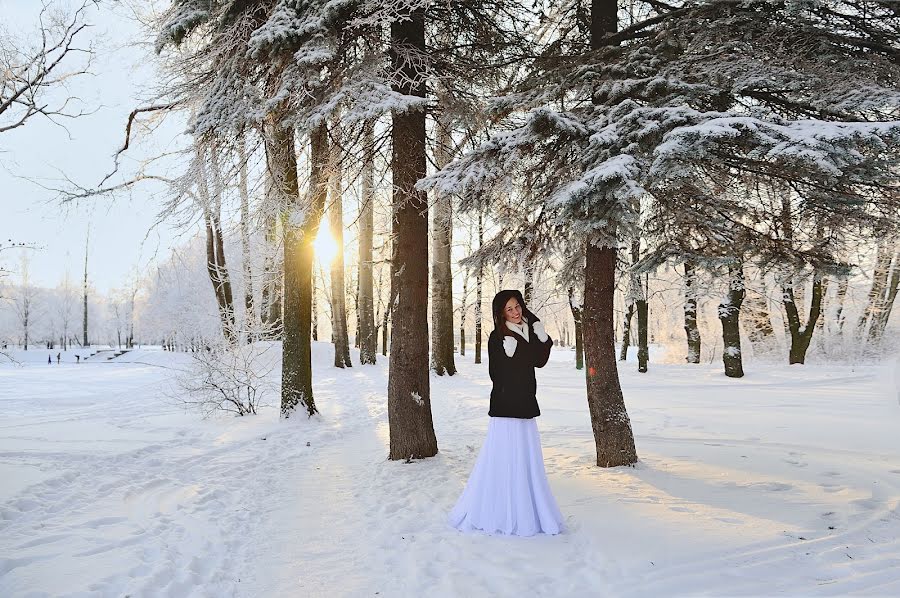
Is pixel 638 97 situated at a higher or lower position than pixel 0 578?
higher

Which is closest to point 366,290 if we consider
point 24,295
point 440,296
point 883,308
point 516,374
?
point 440,296

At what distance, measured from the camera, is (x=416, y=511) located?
15.6ft

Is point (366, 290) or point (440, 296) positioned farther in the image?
point (366, 290)

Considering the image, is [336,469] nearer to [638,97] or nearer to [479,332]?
[638,97]

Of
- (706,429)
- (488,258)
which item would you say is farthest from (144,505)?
(706,429)

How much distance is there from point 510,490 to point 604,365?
7.50 feet

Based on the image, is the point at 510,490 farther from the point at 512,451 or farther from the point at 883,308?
the point at 883,308

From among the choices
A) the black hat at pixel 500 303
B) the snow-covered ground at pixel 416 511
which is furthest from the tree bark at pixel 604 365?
the black hat at pixel 500 303

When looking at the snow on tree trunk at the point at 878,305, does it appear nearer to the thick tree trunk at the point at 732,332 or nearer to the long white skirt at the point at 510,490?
the thick tree trunk at the point at 732,332

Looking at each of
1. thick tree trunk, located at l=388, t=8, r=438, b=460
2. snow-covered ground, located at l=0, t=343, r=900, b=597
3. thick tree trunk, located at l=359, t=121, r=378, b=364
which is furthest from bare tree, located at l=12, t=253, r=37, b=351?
thick tree trunk, located at l=388, t=8, r=438, b=460

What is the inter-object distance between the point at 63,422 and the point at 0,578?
6.43 meters

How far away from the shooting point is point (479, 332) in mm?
28141

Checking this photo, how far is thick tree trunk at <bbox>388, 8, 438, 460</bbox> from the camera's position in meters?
6.41

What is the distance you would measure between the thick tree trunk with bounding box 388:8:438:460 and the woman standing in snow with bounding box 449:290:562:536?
2015 mm
